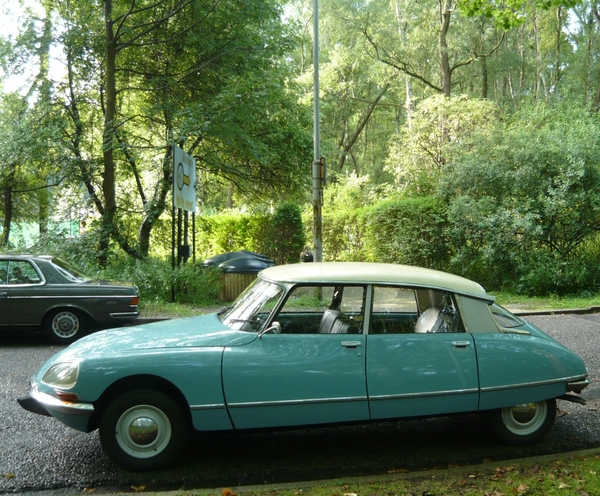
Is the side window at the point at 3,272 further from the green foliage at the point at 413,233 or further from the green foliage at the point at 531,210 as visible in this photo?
the green foliage at the point at 413,233

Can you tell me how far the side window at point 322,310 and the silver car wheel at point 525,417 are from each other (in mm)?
1484

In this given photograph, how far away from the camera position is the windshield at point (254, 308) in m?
4.85

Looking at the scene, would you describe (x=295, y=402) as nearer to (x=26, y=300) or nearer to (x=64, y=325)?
(x=64, y=325)

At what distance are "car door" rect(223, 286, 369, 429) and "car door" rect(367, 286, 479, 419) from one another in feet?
0.45

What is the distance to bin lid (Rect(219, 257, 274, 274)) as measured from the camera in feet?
56.3

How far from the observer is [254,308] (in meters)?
5.00

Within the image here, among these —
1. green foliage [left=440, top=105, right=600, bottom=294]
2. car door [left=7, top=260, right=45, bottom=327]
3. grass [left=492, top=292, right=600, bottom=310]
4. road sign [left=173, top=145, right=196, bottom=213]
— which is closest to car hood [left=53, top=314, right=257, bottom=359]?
car door [left=7, top=260, right=45, bottom=327]

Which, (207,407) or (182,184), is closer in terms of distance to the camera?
(207,407)

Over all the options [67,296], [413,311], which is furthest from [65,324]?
Result: [413,311]

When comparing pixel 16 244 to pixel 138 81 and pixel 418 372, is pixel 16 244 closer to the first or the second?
pixel 138 81

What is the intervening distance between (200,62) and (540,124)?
1491 cm

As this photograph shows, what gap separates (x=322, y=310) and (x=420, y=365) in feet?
3.09

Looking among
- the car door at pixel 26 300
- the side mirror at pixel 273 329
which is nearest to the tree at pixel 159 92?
the car door at pixel 26 300

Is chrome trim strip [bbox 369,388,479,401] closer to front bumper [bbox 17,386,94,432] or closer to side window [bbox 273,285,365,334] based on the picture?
side window [bbox 273,285,365,334]
